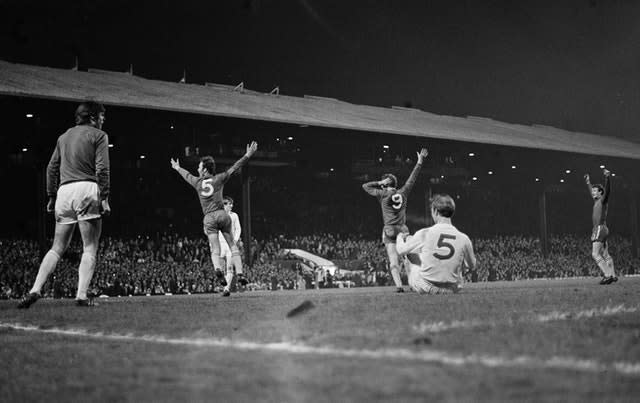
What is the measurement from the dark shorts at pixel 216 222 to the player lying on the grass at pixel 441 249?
368 centimetres

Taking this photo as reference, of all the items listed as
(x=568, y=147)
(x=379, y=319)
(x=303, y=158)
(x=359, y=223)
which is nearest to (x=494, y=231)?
(x=568, y=147)

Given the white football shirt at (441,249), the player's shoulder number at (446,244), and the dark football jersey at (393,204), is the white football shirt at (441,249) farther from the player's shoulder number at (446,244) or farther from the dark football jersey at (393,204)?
the dark football jersey at (393,204)

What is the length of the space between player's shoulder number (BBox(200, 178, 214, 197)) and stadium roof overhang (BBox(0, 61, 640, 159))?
11139 millimetres

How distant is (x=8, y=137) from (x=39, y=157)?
2.59 meters

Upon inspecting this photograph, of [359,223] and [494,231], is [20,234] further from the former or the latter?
[494,231]

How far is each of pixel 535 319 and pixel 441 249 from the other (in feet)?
10.2

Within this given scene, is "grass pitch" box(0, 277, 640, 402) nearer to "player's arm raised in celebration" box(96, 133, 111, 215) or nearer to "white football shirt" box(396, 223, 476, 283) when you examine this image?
"player's arm raised in celebration" box(96, 133, 111, 215)

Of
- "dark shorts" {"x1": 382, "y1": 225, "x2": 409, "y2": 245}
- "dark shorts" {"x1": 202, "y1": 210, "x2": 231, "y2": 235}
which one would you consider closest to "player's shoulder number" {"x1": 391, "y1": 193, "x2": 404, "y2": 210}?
"dark shorts" {"x1": 382, "y1": 225, "x2": 409, "y2": 245}

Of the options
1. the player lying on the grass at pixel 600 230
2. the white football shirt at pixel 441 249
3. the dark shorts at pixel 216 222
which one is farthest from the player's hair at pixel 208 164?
the player lying on the grass at pixel 600 230

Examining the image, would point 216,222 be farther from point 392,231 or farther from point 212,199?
point 392,231

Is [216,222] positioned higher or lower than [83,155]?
lower

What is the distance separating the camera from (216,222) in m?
11.8

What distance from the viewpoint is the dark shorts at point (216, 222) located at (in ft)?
38.5

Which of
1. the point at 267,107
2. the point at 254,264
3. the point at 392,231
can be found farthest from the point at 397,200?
the point at 267,107
